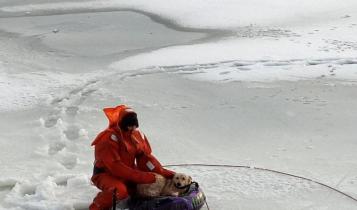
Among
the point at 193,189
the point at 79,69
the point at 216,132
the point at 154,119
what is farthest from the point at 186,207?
the point at 79,69

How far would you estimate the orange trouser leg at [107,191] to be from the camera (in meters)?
3.90

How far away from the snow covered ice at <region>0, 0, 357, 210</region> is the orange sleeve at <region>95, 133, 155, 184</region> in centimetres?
52

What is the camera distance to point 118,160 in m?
3.93

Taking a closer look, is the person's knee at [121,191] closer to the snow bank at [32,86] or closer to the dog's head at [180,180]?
the dog's head at [180,180]

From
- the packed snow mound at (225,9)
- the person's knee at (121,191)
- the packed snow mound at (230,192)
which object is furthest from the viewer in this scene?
the packed snow mound at (225,9)

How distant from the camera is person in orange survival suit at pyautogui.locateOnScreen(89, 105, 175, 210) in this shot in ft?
12.8

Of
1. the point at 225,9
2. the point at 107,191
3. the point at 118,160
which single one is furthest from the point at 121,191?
the point at 225,9

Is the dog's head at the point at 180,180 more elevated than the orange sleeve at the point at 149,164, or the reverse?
the orange sleeve at the point at 149,164

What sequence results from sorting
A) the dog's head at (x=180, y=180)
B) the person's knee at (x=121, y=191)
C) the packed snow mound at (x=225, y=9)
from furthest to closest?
1. the packed snow mound at (x=225, y=9)
2. the dog's head at (x=180, y=180)
3. the person's knee at (x=121, y=191)

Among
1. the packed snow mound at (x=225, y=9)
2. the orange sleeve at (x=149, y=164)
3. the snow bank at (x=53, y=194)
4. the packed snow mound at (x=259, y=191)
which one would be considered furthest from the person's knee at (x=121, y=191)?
the packed snow mound at (x=225, y=9)

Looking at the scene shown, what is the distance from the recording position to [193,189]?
4090mm

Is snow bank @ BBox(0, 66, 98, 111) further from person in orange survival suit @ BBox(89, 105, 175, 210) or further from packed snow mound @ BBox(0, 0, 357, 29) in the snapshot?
packed snow mound @ BBox(0, 0, 357, 29)

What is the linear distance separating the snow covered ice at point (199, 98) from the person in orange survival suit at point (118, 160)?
1.30 ft

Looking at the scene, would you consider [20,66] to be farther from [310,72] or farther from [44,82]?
[310,72]
